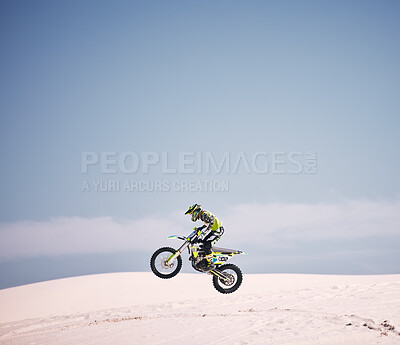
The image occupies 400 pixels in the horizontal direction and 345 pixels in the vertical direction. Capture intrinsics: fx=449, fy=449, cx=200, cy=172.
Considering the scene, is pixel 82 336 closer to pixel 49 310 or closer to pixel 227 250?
pixel 227 250

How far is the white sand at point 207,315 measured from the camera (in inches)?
496

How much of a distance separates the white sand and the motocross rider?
208 centimetres

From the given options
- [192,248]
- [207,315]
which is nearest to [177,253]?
[192,248]

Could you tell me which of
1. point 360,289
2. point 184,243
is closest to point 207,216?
point 184,243

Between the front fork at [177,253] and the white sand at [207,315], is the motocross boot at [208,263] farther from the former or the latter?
the white sand at [207,315]

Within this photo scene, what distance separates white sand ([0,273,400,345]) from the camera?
1259cm

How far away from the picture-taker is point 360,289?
1953cm

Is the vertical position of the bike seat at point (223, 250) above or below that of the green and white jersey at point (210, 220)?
below

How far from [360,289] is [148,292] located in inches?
426

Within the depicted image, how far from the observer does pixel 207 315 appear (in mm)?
15547

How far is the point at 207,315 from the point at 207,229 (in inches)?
179

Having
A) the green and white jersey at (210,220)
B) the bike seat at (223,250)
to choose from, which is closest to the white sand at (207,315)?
the bike seat at (223,250)

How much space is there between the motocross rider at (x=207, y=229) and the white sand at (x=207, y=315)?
2.08 meters

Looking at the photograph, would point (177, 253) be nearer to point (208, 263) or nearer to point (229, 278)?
point (208, 263)
